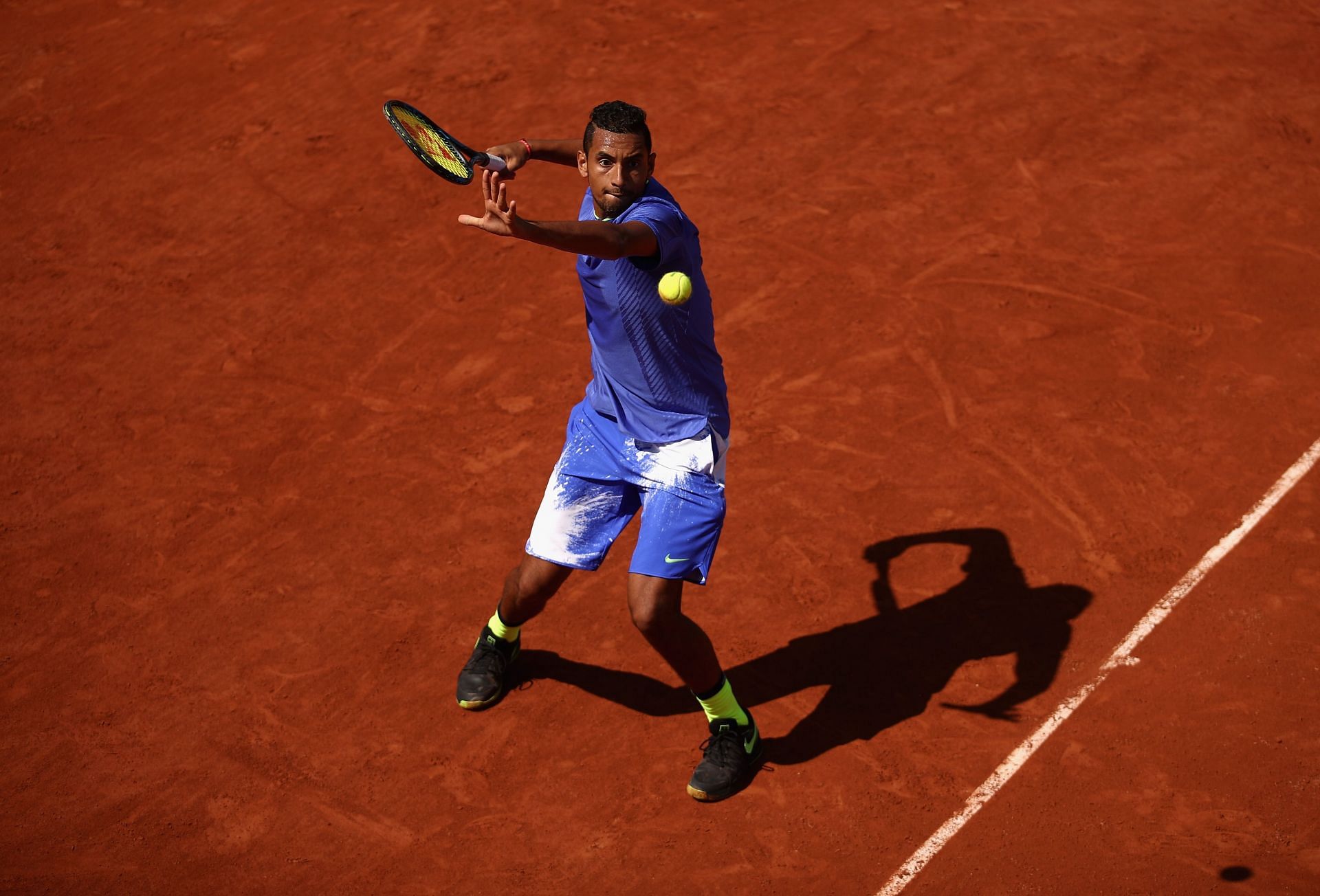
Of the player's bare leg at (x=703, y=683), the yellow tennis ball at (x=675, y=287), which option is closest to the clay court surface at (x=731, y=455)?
the player's bare leg at (x=703, y=683)

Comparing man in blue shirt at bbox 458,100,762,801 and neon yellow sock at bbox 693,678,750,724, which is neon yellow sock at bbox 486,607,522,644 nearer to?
man in blue shirt at bbox 458,100,762,801

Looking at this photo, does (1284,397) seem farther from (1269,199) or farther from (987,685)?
(987,685)

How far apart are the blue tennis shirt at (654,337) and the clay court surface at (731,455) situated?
4.75ft

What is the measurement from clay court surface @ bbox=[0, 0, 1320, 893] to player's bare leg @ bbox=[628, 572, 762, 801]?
0.13m

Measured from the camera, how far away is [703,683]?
5184 mm

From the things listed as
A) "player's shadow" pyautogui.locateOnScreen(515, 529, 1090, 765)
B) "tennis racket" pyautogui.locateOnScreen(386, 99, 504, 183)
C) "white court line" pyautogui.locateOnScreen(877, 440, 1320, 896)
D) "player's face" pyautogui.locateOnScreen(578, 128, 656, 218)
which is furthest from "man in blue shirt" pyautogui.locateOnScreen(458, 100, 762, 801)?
"white court line" pyautogui.locateOnScreen(877, 440, 1320, 896)

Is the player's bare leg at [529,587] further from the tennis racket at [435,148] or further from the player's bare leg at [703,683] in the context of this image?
the tennis racket at [435,148]

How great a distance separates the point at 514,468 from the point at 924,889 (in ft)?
10.4

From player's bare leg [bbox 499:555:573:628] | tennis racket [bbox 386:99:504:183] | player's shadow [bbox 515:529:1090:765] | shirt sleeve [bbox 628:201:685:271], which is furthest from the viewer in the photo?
player's shadow [bbox 515:529:1090:765]

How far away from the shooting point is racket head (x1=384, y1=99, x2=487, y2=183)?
4797 mm

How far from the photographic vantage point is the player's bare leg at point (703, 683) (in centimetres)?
486

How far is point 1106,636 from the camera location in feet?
19.2

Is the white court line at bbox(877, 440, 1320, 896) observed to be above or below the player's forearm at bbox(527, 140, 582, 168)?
below

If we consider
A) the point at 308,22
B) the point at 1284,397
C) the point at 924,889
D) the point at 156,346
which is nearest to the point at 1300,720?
the point at 924,889
